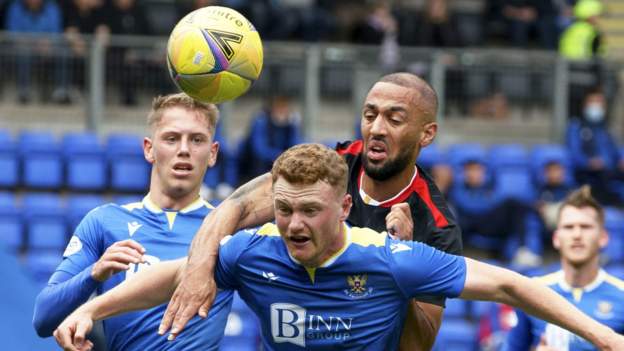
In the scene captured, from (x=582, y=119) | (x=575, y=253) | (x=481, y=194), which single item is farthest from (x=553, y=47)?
(x=575, y=253)

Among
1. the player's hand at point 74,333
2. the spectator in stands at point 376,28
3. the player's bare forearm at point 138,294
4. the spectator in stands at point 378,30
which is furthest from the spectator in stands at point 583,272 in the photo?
the spectator in stands at point 376,28

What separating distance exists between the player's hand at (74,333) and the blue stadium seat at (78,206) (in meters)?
8.49

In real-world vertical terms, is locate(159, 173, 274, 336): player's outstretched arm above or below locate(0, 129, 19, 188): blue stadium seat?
above

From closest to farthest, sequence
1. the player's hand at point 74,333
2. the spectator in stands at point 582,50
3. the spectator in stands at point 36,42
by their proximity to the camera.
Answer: the player's hand at point 74,333
the spectator in stands at point 36,42
the spectator in stands at point 582,50

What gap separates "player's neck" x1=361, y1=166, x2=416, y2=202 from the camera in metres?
5.94

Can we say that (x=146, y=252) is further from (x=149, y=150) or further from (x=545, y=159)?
(x=545, y=159)

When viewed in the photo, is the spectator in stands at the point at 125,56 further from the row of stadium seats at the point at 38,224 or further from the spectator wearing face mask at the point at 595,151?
the spectator wearing face mask at the point at 595,151

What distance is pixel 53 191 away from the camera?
14461mm

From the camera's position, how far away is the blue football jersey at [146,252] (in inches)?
235

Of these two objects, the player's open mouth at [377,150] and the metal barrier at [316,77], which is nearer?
the player's open mouth at [377,150]

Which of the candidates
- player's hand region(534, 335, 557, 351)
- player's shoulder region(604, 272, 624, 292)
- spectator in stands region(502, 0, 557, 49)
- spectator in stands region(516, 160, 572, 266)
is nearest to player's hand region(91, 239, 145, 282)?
player's hand region(534, 335, 557, 351)

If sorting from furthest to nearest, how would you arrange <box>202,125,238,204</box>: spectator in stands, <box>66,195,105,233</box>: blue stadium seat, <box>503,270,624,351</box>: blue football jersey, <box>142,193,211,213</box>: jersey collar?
<box>202,125,238,204</box>: spectator in stands, <box>66,195,105,233</box>: blue stadium seat, <box>503,270,624,351</box>: blue football jersey, <box>142,193,211,213</box>: jersey collar

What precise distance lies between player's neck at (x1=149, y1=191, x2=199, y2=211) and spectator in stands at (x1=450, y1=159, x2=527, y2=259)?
786cm

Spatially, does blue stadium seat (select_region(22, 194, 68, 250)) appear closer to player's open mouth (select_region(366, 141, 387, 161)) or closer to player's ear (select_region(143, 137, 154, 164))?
player's ear (select_region(143, 137, 154, 164))
